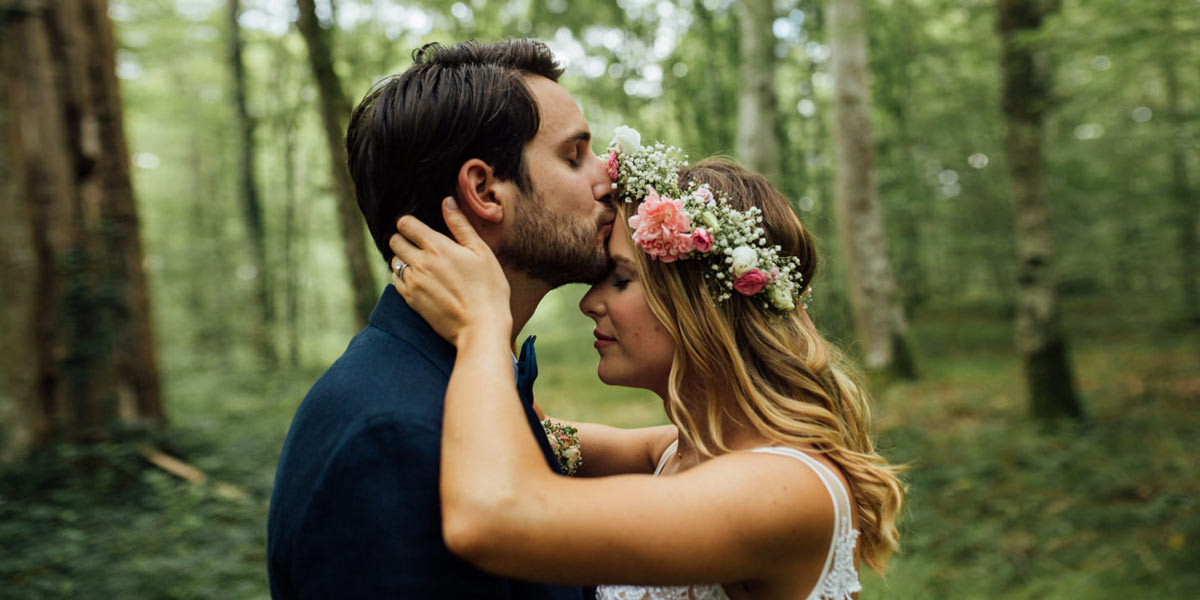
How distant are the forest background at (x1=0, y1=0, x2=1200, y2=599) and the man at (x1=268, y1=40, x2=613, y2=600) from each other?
1.52m

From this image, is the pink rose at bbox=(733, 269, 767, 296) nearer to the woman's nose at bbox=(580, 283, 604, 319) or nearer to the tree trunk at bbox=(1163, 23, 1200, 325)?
the woman's nose at bbox=(580, 283, 604, 319)

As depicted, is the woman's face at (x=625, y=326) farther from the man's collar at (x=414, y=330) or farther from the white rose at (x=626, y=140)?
the man's collar at (x=414, y=330)

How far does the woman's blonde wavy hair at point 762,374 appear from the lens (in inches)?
93.3

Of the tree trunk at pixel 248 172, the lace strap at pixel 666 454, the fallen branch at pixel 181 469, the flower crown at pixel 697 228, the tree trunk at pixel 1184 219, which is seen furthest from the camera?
the tree trunk at pixel 248 172

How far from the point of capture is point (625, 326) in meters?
2.54

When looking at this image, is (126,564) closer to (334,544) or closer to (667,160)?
(334,544)

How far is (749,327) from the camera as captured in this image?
258 centimetres

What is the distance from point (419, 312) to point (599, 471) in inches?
53.4

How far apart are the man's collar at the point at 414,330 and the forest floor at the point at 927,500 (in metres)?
3.39

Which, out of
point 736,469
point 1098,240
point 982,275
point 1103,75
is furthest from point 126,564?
point 982,275

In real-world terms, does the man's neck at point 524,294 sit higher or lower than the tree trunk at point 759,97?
lower

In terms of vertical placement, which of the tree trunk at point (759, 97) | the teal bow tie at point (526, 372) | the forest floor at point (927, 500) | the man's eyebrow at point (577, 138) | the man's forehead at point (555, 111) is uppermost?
the tree trunk at point (759, 97)

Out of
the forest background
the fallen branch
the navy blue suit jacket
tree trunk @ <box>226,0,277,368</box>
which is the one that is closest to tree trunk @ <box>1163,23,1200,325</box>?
the forest background

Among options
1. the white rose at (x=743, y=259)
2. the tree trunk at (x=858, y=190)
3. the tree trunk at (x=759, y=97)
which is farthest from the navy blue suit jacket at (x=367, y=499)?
the tree trunk at (x=858, y=190)
